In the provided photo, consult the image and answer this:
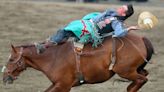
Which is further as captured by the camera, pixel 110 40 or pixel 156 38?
pixel 156 38

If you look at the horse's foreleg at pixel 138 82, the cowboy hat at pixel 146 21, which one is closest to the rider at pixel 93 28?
the cowboy hat at pixel 146 21

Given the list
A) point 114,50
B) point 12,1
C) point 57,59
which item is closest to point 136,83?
point 114,50

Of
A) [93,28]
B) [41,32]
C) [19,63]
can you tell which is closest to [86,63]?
[93,28]

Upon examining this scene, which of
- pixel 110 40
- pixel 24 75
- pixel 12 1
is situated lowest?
pixel 12 1

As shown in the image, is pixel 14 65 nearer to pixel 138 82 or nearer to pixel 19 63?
pixel 19 63

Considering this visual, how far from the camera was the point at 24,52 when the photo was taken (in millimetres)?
8242

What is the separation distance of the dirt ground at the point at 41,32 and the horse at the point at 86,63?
2100 millimetres

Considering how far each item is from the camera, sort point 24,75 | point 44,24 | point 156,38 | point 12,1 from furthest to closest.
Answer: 1. point 12,1
2. point 44,24
3. point 156,38
4. point 24,75

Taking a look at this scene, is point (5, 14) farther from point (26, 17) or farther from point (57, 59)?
point (57, 59)

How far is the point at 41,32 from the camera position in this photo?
1691 centimetres

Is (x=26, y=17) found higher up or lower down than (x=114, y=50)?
lower down

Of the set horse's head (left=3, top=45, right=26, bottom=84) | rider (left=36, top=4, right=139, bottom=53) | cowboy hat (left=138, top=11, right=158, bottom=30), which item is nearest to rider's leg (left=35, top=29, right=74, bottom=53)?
rider (left=36, top=4, right=139, bottom=53)

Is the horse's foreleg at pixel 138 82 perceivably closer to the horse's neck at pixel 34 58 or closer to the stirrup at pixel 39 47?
the horse's neck at pixel 34 58

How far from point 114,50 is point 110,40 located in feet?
0.62
